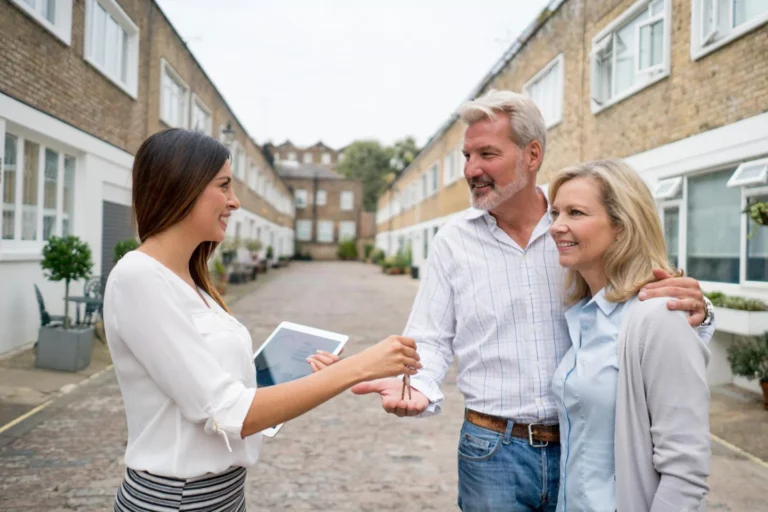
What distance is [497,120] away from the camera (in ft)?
7.18

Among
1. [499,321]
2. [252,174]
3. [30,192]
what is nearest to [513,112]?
[499,321]

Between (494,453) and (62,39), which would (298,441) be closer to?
(494,453)

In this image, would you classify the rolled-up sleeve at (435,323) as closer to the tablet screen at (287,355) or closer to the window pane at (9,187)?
the tablet screen at (287,355)

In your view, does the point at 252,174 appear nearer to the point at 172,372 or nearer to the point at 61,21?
the point at 61,21

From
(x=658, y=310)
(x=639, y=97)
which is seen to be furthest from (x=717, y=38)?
(x=658, y=310)

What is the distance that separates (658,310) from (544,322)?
0.49 meters

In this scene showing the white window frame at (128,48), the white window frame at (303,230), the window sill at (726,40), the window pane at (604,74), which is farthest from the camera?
the white window frame at (303,230)

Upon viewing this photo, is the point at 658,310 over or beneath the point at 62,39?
beneath

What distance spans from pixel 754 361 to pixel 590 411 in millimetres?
5496

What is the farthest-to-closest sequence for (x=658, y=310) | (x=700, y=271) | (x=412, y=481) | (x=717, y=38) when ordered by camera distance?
(x=700, y=271), (x=717, y=38), (x=412, y=481), (x=658, y=310)

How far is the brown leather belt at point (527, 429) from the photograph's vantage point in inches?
77.7

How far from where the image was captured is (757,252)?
22.8 ft

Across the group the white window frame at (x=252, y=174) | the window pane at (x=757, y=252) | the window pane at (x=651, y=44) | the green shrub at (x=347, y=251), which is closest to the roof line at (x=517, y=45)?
the window pane at (x=651, y=44)

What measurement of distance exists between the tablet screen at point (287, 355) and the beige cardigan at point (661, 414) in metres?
0.94
